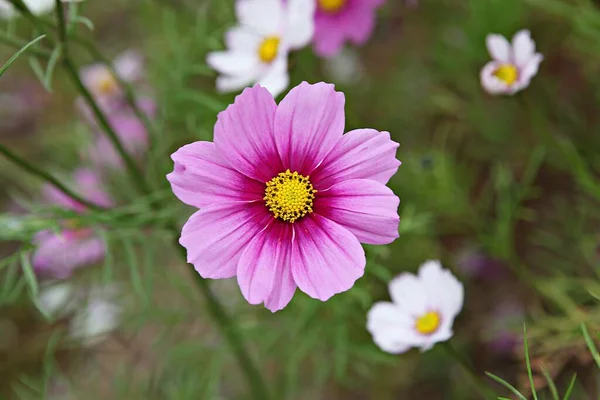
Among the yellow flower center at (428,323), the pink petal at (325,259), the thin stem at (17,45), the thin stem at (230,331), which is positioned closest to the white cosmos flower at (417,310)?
the yellow flower center at (428,323)

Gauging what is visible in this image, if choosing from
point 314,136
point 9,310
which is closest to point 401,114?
point 314,136

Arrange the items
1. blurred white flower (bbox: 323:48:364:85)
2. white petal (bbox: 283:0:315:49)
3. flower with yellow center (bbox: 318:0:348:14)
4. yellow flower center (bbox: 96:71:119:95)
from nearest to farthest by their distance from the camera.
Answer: white petal (bbox: 283:0:315:49), flower with yellow center (bbox: 318:0:348:14), yellow flower center (bbox: 96:71:119:95), blurred white flower (bbox: 323:48:364:85)

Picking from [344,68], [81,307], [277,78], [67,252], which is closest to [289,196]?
[277,78]

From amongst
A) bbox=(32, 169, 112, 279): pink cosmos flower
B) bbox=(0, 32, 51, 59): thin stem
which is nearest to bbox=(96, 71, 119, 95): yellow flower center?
bbox=(32, 169, 112, 279): pink cosmos flower

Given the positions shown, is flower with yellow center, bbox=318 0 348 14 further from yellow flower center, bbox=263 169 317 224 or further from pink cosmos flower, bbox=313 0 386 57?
yellow flower center, bbox=263 169 317 224

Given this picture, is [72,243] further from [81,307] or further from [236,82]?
[236,82]
